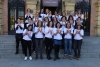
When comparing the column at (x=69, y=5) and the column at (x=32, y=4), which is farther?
the column at (x=69, y=5)

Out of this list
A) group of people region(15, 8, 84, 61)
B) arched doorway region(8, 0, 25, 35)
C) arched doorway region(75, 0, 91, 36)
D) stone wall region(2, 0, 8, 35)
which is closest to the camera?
group of people region(15, 8, 84, 61)

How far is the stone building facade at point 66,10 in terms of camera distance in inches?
618

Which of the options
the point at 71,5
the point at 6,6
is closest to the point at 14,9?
the point at 6,6

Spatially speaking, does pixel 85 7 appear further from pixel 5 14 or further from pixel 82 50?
pixel 5 14

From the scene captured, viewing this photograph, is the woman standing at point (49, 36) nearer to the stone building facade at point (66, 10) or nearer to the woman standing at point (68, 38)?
the woman standing at point (68, 38)

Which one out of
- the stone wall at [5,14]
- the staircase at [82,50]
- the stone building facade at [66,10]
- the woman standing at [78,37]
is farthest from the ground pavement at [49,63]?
the stone wall at [5,14]

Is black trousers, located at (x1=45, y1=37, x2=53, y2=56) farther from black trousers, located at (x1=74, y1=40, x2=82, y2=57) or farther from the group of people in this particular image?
black trousers, located at (x1=74, y1=40, x2=82, y2=57)

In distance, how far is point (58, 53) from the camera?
10.9 metres

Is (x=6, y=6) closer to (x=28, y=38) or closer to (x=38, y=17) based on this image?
(x=38, y=17)

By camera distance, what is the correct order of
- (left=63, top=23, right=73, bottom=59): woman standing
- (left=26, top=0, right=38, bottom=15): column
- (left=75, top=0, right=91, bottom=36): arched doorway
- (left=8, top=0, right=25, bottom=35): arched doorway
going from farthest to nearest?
(left=75, top=0, right=91, bottom=36): arched doorway → (left=8, top=0, right=25, bottom=35): arched doorway → (left=26, top=0, right=38, bottom=15): column → (left=63, top=23, right=73, bottom=59): woman standing

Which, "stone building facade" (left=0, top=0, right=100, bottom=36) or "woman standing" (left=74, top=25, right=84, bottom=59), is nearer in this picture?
"woman standing" (left=74, top=25, right=84, bottom=59)

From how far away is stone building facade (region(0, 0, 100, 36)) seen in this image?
1570 cm

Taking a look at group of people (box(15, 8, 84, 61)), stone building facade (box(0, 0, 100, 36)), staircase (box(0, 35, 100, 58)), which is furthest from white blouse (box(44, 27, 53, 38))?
stone building facade (box(0, 0, 100, 36))

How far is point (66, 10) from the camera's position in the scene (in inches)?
624
